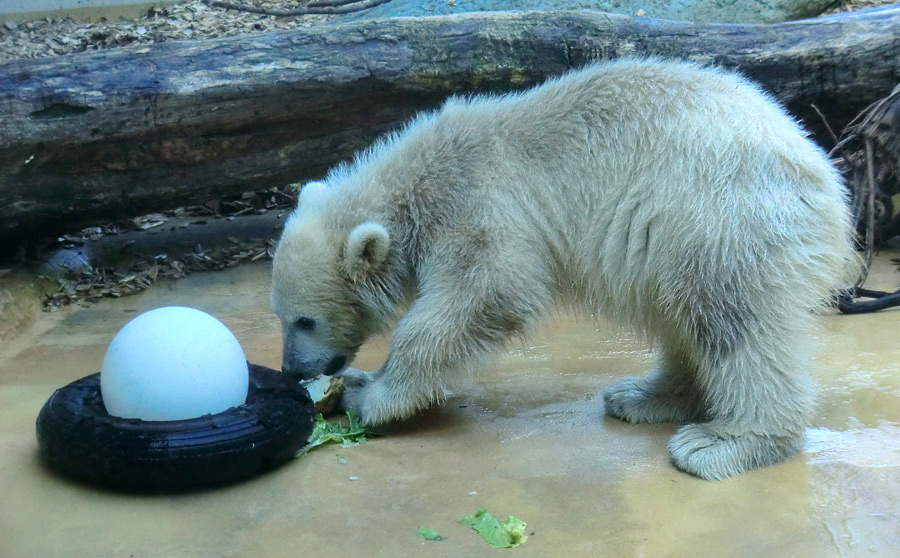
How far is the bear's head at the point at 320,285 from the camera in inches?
169

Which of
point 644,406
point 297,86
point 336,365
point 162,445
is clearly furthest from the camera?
point 297,86

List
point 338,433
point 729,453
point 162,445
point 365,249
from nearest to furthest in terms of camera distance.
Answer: point 162,445 < point 729,453 < point 338,433 < point 365,249

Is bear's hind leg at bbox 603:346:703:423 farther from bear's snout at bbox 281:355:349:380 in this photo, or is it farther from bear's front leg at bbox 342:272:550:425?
bear's snout at bbox 281:355:349:380

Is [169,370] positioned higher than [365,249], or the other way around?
[365,249]

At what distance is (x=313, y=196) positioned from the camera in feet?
15.1

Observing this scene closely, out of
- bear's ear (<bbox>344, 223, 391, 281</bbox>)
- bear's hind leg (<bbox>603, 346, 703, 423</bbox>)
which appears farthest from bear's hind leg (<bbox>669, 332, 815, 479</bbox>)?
bear's ear (<bbox>344, 223, 391, 281</bbox>)

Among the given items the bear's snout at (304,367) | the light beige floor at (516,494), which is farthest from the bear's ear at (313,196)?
the light beige floor at (516,494)

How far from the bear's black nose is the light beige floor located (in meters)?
0.53

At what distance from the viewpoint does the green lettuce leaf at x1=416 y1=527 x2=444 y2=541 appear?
9.89 ft

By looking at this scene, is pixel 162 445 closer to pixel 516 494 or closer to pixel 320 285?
pixel 320 285

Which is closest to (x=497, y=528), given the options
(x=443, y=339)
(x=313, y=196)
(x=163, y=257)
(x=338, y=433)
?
(x=443, y=339)

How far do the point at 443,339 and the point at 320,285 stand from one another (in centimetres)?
76

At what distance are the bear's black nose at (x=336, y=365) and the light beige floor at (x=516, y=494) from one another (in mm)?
528

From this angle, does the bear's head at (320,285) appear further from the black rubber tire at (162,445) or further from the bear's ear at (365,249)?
the black rubber tire at (162,445)
